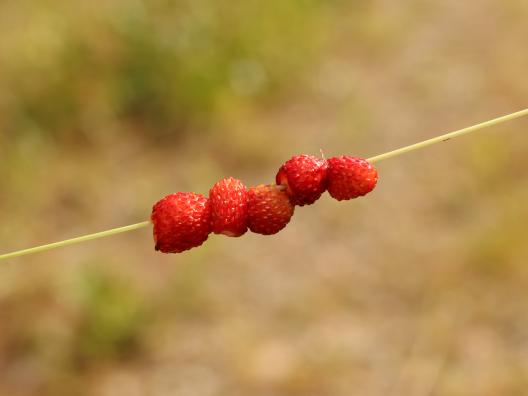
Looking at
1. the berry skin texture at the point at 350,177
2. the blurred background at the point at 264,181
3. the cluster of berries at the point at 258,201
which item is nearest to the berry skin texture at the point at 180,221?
the cluster of berries at the point at 258,201

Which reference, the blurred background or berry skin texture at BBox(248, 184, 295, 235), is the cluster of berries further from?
the blurred background


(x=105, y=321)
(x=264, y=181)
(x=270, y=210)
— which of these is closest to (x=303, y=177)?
(x=270, y=210)

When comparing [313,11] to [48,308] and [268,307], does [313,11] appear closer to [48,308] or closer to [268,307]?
[268,307]

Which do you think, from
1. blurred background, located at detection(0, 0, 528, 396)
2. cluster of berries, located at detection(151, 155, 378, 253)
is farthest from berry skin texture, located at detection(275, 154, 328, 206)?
blurred background, located at detection(0, 0, 528, 396)

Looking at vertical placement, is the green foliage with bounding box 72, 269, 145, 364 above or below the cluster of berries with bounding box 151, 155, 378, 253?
above

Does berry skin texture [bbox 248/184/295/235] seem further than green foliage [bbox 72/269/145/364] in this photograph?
No

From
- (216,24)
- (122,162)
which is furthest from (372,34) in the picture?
(122,162)

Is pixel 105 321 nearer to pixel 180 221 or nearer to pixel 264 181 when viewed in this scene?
pixel 264 181
